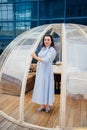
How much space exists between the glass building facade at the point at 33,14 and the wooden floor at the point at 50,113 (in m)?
6.65

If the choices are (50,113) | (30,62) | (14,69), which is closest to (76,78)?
(30,62)

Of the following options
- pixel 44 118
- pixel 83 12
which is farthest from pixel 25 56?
pixel 83 12

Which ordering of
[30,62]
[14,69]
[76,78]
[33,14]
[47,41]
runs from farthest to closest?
[33,14], [14,69], [47,41], [30,62], [76,78]

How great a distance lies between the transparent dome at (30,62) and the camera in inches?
163

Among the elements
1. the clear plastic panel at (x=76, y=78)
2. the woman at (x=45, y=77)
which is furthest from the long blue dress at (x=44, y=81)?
the clear plastic panel at (x=76, y=78)

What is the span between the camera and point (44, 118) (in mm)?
4520

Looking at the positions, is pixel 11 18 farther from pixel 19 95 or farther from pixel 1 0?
pixel 19 95

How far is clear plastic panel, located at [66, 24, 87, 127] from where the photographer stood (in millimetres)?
4141

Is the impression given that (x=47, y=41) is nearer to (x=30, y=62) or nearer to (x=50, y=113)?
(x=30, y=62)

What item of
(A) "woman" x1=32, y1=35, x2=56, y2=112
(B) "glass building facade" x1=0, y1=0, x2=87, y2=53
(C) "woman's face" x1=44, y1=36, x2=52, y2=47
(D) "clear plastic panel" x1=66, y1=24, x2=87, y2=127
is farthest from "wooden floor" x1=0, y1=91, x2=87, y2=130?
(B) "glass building facade" x1=0, y1=0, x2=87, y2=53

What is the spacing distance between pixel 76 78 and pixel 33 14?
8.30 metres

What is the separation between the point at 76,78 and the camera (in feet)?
13.8

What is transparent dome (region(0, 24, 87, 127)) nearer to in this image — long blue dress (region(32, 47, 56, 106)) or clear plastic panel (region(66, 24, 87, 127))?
clear plastic panel (region(66, 24, 87, 127))

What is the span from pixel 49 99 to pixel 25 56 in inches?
40.4
